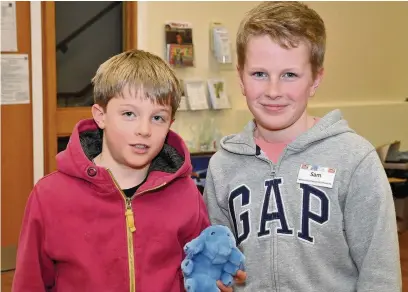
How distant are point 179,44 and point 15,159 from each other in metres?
1.45

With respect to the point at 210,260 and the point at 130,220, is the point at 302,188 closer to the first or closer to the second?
the point at 210,260

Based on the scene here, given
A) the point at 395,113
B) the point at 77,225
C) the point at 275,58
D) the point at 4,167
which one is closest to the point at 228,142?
the point at 275,58

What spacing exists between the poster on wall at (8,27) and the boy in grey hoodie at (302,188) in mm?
2869

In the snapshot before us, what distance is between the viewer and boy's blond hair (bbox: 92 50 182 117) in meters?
1.83

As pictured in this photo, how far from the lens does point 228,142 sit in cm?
209

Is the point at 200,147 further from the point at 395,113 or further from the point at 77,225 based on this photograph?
the point at 77,225

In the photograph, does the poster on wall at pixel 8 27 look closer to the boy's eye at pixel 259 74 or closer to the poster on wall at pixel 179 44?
the poster on wall at pixel 179 44

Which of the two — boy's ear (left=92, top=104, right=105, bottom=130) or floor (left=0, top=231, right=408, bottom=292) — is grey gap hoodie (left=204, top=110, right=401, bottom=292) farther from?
floor (left=0, top=231, right=408, bottom=292)

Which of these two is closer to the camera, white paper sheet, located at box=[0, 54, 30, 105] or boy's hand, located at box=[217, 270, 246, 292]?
boy's hand, located at box=[217, 270, 246, 292]

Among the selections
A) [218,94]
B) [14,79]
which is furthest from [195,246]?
[218,94]

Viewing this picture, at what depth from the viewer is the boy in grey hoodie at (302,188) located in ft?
5.94

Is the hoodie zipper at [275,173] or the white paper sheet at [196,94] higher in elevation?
the white paper sheet at [196,94]

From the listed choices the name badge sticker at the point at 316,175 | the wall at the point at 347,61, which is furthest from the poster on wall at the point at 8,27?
the name badge sticker at the point at 316,175

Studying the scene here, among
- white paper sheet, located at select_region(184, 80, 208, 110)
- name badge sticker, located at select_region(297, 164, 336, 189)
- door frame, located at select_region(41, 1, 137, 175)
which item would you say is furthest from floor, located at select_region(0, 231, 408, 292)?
name badge sticker, located at select_region(297, 164, 336, 189)
